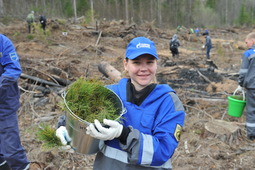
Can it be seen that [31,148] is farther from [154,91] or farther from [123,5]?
[123,5]

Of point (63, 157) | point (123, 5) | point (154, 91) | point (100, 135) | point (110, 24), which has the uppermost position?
point (123, 5)

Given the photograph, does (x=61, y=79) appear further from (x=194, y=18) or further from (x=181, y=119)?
(x=194, y=18)

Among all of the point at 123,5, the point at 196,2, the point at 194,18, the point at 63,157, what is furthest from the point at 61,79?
the point at 196,2

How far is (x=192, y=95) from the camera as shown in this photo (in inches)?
258

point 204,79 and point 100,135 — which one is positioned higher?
point 100,135

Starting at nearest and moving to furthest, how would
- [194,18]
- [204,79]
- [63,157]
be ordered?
[63,157] < [204,79] < [194,18]

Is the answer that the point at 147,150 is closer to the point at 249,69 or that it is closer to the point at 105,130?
the point at 105,130

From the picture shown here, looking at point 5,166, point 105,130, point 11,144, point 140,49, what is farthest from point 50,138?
point 5,166

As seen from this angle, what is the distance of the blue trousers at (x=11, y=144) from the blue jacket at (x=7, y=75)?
104 mm

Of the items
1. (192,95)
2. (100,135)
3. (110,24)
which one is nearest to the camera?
(100,135)

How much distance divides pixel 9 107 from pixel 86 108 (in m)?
1.71

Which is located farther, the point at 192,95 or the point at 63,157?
the point at 192,95

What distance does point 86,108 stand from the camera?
5.04 ft

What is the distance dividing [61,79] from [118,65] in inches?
185
